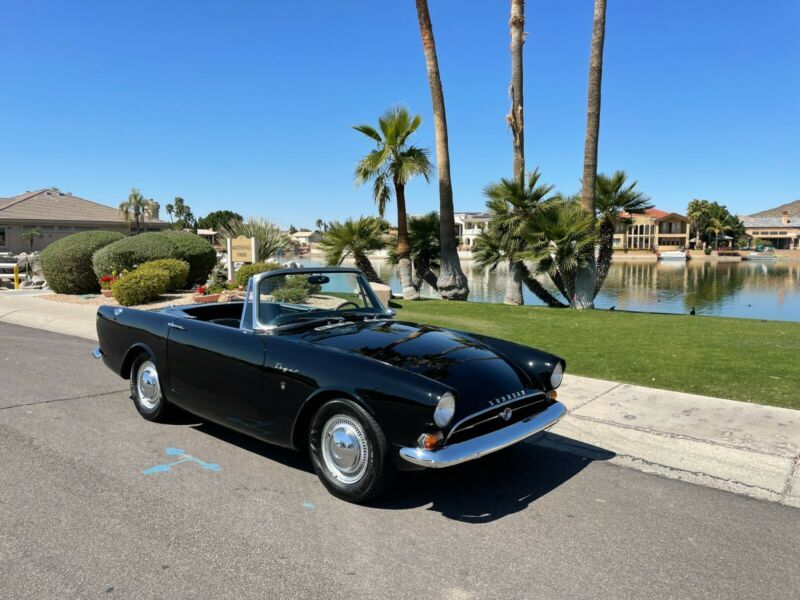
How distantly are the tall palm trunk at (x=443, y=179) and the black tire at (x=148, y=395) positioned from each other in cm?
1362

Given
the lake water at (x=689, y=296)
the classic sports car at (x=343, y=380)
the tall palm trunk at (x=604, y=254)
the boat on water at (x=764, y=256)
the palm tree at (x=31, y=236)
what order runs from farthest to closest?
the boat on water at (x=764, y=256) < the palm tree at (x=31, y=236) < the lake water at (x=689, y=296) < the tall palm trunk at (x=604, y=254) < the classic sports car at (x=343, y=380)

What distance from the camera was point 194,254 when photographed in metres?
17.1

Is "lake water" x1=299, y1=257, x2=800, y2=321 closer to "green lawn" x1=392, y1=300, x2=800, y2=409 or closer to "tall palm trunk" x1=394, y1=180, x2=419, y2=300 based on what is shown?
"tall palm trunk" x1=394, y1=180, x2=419, y2=300

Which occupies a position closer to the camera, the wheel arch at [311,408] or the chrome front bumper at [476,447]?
the chrome front bumper at [476,447]

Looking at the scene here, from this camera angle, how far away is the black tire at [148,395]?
5082 mm

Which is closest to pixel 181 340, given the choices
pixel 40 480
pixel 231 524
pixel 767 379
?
pixel 40 480

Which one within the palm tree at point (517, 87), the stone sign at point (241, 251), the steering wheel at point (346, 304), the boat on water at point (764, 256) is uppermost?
the palm tree at point (517, 87)

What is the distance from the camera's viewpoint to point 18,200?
145ft

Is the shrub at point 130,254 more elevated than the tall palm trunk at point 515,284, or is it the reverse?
the shrub at point 130,254

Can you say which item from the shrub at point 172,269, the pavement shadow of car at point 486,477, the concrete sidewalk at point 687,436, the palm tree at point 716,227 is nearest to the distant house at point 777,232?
the palm tree at point 716,227

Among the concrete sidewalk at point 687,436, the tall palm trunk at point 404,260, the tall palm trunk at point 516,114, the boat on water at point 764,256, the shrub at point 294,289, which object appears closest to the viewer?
the concrete sidewalk at point 687,436

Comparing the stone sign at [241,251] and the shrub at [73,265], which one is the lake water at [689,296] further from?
the shrub at [73,265]

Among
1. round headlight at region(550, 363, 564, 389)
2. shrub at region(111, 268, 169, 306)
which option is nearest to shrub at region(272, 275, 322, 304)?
round headlight at region(550, 363, 564, 389)

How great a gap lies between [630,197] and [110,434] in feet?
49.0
